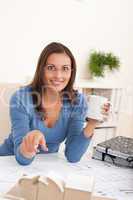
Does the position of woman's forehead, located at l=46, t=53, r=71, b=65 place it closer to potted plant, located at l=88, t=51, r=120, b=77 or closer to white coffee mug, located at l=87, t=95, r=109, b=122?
white coffee mug, located at l=87, t=95, r=109, b=122

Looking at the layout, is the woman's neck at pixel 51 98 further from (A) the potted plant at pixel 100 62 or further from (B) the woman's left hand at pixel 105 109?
(A) the potted plant at pixel 100 62

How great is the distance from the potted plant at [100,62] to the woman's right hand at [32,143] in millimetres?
1458

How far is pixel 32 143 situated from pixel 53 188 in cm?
35

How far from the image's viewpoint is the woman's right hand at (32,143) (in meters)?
1.00

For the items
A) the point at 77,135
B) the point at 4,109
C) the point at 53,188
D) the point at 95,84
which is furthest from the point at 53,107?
the point at 95,84

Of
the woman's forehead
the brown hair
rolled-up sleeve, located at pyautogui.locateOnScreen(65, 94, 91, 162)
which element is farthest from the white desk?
the woman's forehead

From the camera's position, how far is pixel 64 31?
2.29 m

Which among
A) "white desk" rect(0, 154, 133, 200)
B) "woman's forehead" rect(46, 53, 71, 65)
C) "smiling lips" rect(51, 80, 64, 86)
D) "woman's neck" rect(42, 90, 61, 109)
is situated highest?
"woman's forehead" rect(46, 53, 71, 65)

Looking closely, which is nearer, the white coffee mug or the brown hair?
the white coffee mug

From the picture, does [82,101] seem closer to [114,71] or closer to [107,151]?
[107,151]

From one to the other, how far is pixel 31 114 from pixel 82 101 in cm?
26

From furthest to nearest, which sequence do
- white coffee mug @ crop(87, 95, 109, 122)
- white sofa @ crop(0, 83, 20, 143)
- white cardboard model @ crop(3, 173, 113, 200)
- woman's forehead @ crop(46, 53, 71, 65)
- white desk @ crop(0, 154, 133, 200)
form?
white sofa @ crop(0, 83, 20, 143) < woman's forehead @ crop(46, 53, 71, 65) < white coffee mug @ crop(87, 95, 109, 122) < white desk @ crop(0, 154, 133, 200) < white cardboard model @ crop(3, 173, 113, 200)

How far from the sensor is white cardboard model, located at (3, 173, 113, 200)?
2.24ft

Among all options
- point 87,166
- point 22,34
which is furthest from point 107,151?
point 22,34
